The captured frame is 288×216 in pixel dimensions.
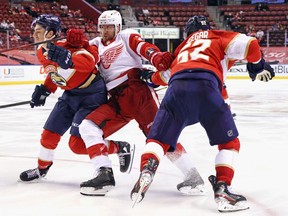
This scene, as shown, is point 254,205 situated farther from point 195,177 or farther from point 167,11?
point 167,11

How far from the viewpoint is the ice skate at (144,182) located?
7.10ft

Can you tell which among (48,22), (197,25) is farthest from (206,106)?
(48,22)

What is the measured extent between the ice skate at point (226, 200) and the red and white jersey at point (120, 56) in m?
0.90

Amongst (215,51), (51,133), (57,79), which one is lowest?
(51,133)

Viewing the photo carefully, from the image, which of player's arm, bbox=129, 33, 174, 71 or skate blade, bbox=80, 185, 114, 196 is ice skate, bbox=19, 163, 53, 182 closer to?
skate blade, bbox=80, 185, 114, 196

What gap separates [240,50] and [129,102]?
0.77m

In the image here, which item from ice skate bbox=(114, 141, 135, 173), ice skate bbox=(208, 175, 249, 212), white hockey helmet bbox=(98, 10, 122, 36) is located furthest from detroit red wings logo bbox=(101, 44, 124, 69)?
ice skate bbox=(208, 175, 249, 212)

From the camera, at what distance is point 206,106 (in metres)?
2.31

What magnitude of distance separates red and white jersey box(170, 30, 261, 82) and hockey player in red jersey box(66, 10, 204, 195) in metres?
0.17

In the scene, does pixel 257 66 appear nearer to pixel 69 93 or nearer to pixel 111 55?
pixel 111 55

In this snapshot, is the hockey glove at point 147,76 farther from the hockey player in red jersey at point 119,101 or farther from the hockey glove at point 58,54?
the hockey glove at point 58,54

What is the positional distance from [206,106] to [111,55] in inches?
33.2

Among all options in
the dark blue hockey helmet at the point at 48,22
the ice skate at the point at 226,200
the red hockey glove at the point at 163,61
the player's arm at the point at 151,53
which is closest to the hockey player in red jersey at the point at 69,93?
the dark blue hockey helmet at the point at 48,22

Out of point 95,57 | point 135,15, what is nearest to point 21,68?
point 135,15
